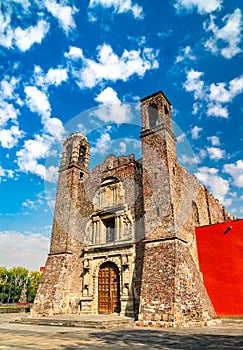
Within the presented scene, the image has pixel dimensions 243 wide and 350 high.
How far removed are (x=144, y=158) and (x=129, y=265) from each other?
18.2 feet

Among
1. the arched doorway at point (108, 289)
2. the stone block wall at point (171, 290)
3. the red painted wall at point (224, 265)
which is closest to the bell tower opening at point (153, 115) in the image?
the red painted wall at point (224, 265)

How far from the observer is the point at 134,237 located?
13.3 m

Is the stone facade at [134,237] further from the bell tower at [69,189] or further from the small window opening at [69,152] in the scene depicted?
the small window opening at [69,152]

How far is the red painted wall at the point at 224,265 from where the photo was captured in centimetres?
1178

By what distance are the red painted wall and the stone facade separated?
77 cm

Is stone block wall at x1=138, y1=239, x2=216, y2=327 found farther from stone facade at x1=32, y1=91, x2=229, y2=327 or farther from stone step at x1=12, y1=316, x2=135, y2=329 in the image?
stone step at x1=12, y1=316, x2=135, y2=329

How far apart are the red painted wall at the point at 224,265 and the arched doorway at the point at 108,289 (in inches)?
175

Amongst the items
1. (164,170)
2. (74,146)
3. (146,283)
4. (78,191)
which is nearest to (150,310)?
(146,283)

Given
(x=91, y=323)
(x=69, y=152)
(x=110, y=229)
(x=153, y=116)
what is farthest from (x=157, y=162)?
(x=69, y=152)

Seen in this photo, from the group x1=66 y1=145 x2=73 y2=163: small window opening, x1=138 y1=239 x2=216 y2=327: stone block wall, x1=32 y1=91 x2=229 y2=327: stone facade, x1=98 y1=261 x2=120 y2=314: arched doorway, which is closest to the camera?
x1=138 y1=239 x2=216 y2=327: stone block wall

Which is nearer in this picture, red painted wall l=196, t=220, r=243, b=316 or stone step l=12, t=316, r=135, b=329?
stone step l=12, t=316, r=135, b=329

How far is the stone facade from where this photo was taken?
10430 mm

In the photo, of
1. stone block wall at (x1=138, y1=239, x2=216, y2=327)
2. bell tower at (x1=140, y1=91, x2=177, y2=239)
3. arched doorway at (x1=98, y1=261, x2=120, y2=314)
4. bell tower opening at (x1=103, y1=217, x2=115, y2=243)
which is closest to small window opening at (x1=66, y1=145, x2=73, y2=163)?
bell tower opening at (x1=103, y1=217, x2=115, y2=243)

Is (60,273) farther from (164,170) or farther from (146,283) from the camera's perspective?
(164,170)
